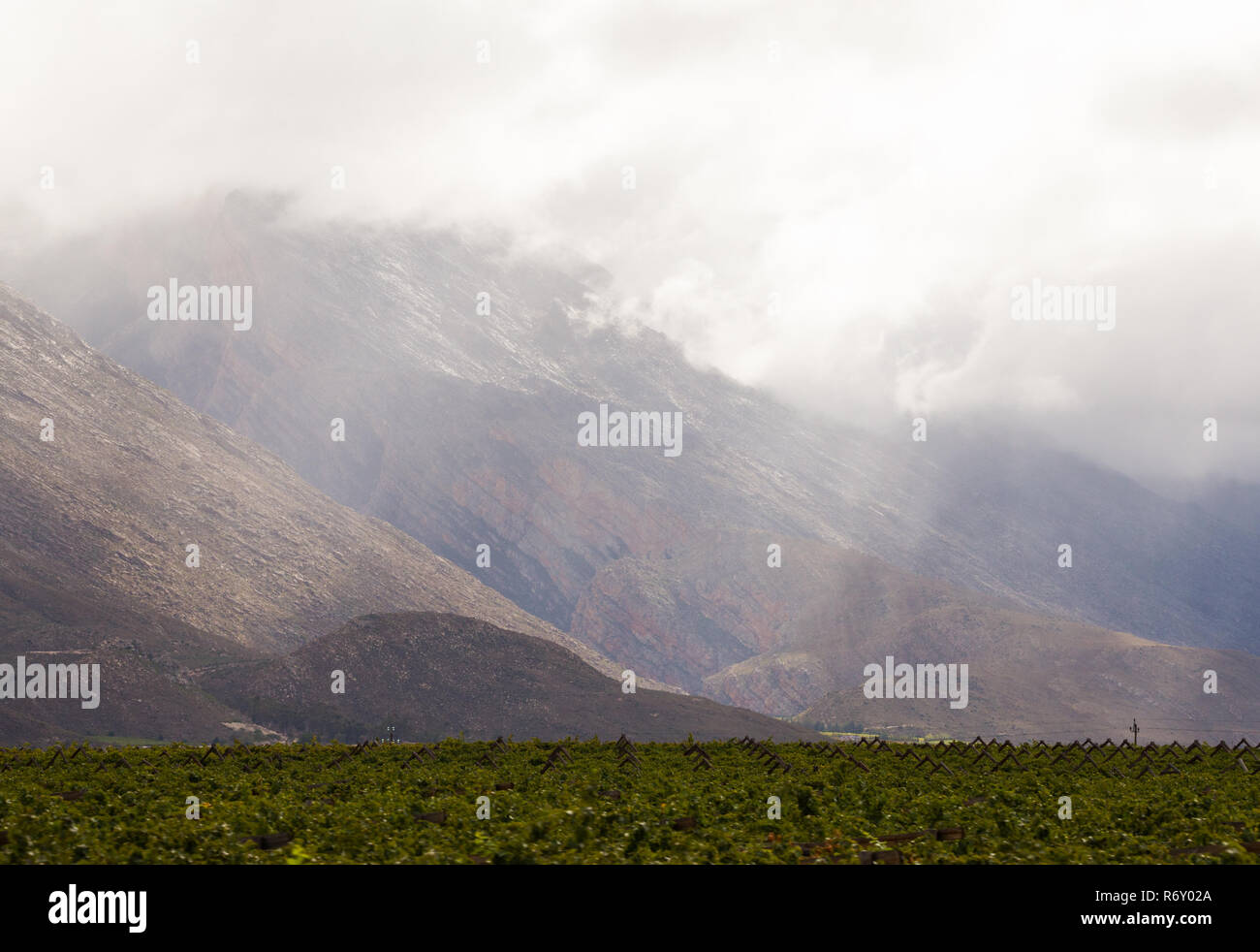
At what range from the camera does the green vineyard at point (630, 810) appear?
20.0 m

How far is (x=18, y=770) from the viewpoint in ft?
153

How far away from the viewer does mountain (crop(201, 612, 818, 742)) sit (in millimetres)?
156000

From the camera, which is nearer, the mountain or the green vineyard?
the green vineyard

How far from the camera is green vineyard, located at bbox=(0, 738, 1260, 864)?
2002 centimetres

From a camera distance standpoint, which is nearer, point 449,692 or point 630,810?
point 630,810

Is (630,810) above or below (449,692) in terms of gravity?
below

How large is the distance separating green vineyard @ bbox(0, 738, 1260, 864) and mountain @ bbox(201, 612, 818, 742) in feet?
348

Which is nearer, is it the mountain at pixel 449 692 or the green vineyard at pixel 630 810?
the green vineyard at pixel 630 810

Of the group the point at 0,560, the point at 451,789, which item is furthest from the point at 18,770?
the point at 0,560

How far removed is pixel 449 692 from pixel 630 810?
484ft

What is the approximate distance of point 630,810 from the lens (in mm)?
25688

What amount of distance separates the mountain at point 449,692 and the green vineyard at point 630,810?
106031 mm
